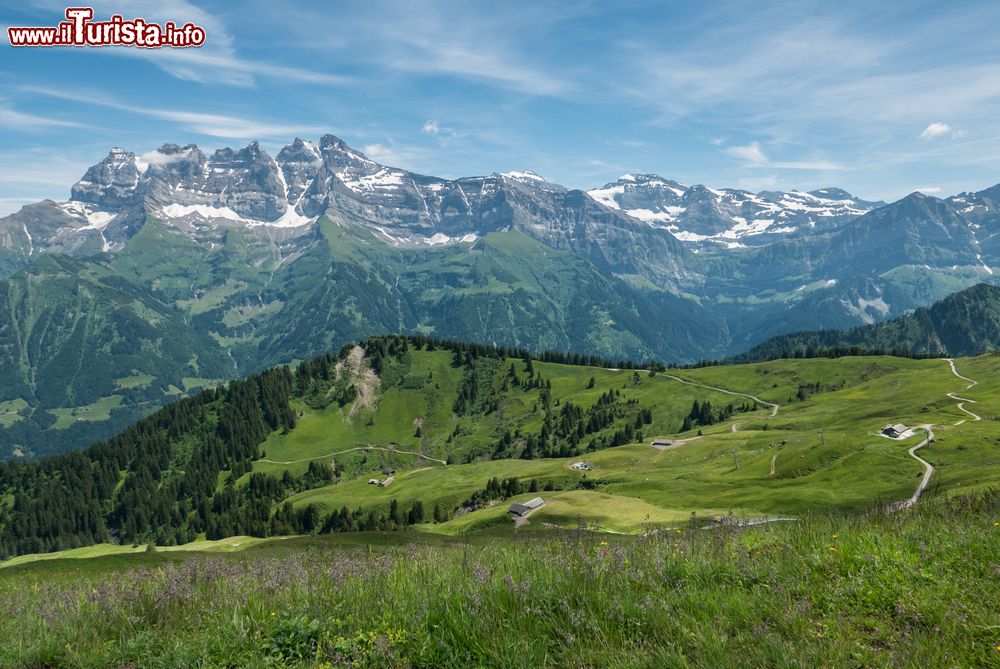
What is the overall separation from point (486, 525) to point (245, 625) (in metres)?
83.5

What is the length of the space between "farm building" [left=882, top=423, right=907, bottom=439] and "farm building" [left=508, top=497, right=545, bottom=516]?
64.9m

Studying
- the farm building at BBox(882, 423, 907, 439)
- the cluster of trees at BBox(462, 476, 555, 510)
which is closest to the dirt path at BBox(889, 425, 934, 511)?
the farm building at BBox(882, 423, 907, 439)

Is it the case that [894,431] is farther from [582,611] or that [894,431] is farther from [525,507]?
[582,611]

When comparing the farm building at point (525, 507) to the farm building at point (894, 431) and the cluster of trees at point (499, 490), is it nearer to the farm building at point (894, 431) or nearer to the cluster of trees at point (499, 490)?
the cluster of trees at point (499, 490)

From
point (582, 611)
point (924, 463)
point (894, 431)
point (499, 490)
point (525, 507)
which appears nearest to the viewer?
point (582, 611)

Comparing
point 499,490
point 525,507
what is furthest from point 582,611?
point 499,490

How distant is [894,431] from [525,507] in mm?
70500

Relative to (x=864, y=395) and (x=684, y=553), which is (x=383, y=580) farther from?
(x=864, y=395)

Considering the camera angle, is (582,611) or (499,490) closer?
(582,611)

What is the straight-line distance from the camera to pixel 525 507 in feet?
284

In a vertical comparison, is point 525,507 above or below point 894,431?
below

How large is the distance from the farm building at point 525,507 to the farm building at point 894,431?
64.9 meters

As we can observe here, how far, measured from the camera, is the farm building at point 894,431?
101 m

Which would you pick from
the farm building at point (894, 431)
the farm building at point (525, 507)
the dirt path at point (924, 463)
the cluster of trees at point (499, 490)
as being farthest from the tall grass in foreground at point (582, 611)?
the cluster of trees at point (499, 490)
